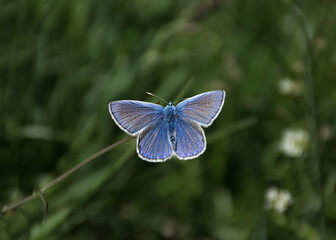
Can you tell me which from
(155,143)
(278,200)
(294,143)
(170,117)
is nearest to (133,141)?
(170,117)

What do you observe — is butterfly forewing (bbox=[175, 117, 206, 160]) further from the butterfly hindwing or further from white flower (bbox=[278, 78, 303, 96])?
white flower (bbox=[278, 78, 303, 96])

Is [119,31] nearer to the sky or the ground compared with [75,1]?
nearer to the ground

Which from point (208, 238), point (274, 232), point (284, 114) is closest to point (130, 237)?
Result: point (208, 238)

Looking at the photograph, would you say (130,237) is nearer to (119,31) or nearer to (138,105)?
(138,105)

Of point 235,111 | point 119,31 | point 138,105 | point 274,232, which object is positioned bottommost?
point 274,232

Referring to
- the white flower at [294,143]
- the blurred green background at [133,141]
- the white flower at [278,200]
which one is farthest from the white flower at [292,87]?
the white flower at [278,200]

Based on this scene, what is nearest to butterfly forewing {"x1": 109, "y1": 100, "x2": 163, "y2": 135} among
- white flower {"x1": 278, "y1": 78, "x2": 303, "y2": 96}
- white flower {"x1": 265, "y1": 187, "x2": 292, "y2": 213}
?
white flower {"x1": 265, "y1": 187, "x2": 292, "y2": 213}
